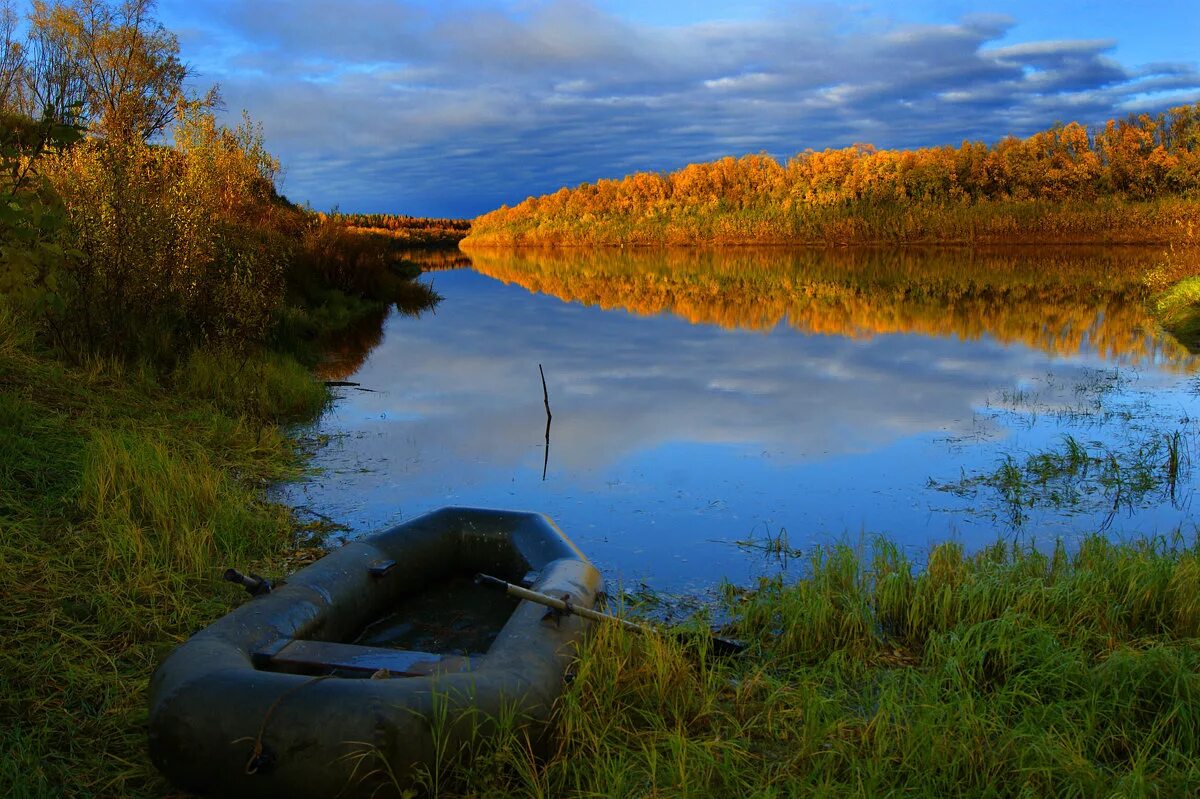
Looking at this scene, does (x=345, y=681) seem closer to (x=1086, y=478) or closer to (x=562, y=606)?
(x=562, y=606)

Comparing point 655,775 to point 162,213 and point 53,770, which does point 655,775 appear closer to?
point 53,770

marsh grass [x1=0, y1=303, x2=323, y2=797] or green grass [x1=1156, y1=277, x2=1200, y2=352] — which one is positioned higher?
green grass [x1=1156, y1=277, x2=1200, y2=352]

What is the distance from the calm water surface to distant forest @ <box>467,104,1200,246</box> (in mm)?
21862

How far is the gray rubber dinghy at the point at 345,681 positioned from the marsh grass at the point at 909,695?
0.63 feet

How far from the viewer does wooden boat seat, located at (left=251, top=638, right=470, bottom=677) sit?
3.40 m

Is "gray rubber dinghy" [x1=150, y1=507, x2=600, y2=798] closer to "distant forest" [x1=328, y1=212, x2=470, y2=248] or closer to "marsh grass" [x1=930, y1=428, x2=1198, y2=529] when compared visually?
"marsh grass" [x1=930, y1=428, x2=1198, y2=529]

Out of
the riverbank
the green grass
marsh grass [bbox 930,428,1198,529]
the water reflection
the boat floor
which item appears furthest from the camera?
the riverbank

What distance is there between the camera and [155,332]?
9.30m

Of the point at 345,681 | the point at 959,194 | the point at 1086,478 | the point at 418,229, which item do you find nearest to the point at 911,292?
the point at 1086,478

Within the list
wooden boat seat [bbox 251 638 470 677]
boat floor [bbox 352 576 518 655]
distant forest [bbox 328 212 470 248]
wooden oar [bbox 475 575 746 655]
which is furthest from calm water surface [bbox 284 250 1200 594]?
distant forest [bbox 328 212 470 248]

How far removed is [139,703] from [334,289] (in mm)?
17275

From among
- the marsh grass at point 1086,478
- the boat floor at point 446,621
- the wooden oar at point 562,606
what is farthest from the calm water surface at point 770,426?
the wooden oar at point 562,606

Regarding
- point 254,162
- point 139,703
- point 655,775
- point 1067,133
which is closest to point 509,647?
point 655,775

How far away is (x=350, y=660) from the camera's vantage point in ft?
11.4
